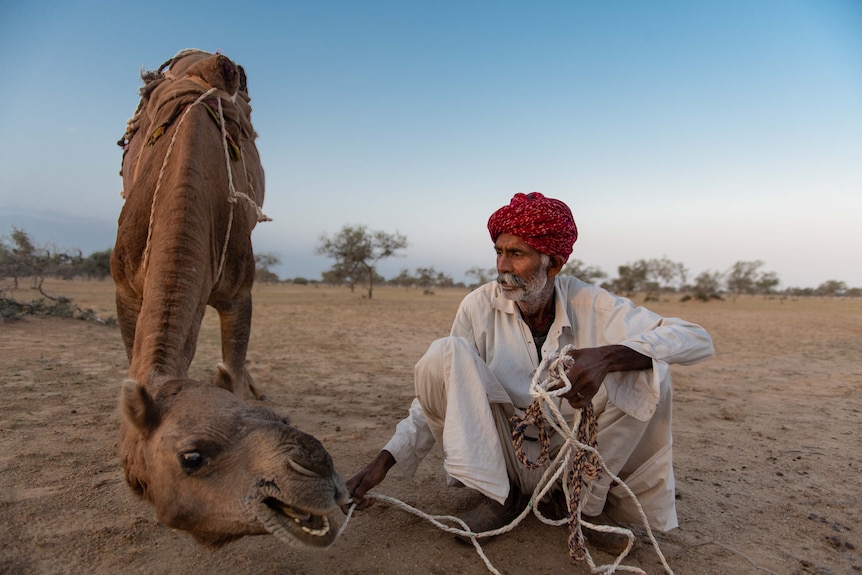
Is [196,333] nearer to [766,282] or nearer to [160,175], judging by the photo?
[160,175]

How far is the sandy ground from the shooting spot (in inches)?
96.0

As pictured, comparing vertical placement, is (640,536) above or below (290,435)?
below

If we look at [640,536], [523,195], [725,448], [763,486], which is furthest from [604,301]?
[725,448]

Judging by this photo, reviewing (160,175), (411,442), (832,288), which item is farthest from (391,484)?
(832,288)

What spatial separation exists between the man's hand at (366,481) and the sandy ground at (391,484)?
0.22m

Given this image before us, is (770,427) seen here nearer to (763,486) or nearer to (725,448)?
(725,448)

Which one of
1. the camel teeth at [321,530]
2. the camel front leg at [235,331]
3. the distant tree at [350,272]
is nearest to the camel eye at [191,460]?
the camel teeth at [321,530]

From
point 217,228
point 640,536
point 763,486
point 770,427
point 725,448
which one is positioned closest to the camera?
point 640,536

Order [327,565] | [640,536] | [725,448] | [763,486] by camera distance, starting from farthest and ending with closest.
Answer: [725,448] → [763,486] → [640,536] → [327,565]

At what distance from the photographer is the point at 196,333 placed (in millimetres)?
3086

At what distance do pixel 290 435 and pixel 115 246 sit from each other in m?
2.88

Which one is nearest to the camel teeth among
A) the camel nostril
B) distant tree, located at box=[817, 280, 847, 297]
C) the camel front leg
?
the camel nostril

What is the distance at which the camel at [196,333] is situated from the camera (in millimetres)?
1726

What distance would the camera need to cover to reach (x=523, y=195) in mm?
3219
